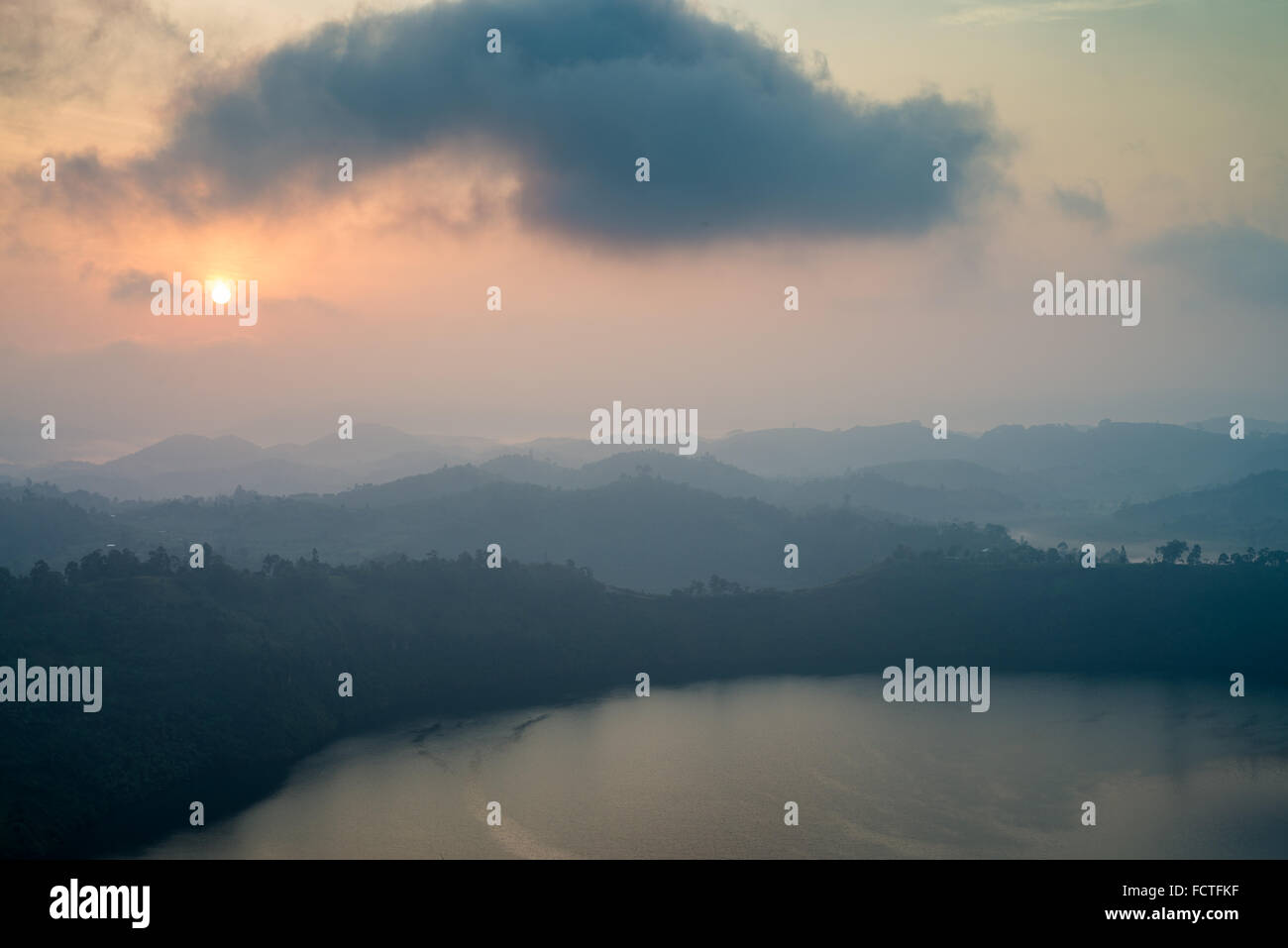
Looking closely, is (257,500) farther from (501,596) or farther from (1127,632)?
(1127,632)

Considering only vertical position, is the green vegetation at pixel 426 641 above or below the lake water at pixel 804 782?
above

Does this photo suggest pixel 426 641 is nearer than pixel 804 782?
No

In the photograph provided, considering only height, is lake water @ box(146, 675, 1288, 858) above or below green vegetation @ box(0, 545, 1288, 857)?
below

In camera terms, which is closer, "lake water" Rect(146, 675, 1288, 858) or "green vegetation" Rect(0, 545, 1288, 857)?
"lake water" Rect(146, 675, 1288, 858)

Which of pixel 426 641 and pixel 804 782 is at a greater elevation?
pixel 426 641

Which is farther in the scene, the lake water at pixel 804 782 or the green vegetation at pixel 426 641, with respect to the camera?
the green vegetation at pixel 426 641

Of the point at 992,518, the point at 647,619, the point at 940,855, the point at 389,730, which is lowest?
the point at 940,855
